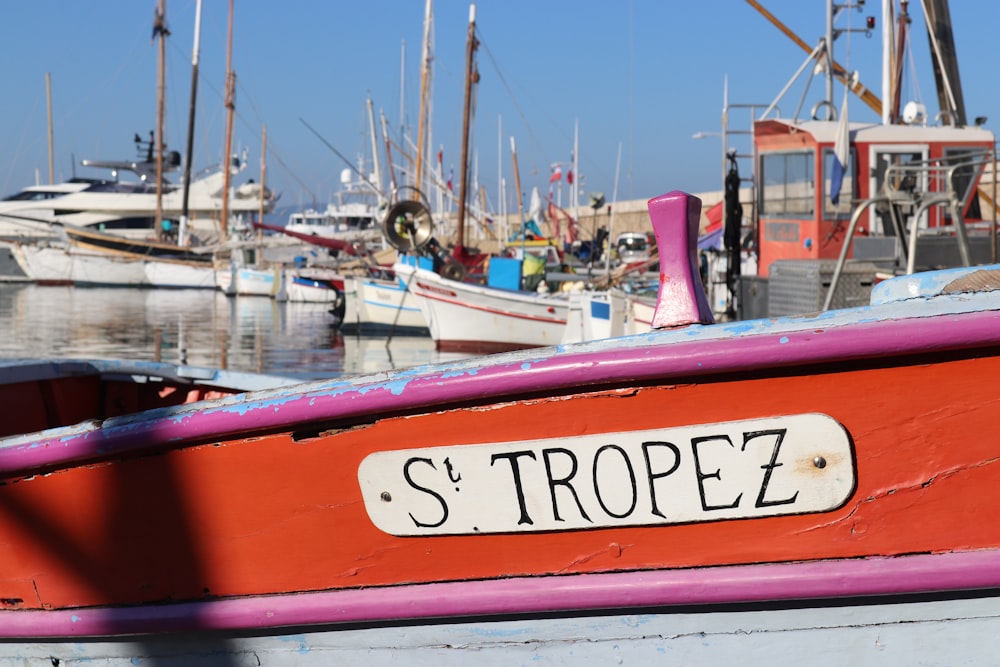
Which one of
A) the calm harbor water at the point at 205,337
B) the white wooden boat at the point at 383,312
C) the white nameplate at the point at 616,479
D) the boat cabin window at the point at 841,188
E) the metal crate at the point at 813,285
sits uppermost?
the boat cabin window at the point at 841,188

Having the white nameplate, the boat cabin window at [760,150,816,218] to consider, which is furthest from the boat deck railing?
the white nameplate

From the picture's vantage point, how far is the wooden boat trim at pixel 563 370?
2.39 metres

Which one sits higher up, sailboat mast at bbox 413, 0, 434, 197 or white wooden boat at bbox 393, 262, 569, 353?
sailboat mast at bbox 413, 0, 434, 197

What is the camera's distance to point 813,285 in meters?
8.82

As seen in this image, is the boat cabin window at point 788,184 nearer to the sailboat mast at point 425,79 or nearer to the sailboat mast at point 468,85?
the sailboat mast at point 468,85

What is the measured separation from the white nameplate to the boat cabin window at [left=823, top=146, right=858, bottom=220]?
36.3 ft

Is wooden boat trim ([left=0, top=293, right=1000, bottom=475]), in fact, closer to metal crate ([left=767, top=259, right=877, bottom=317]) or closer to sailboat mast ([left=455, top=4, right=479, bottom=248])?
metal crate ([left=767, top=259, right=877, bottom=317])

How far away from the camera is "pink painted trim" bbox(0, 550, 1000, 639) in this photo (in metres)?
2.52

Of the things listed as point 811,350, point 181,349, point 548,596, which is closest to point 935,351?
point 811,350

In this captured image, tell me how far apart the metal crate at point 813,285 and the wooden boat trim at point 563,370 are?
17.7 ft

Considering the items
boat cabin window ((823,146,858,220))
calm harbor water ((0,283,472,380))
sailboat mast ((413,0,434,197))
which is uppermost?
sailboat mast ((413,0,434,197))

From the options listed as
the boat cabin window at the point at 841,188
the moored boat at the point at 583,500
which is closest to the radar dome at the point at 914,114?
the boat cabin window at the point at 841,188

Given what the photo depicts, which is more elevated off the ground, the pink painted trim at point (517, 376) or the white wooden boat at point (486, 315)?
the pink painted trim at point (517, 376)

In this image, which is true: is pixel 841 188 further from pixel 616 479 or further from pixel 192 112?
pixel 192 112
